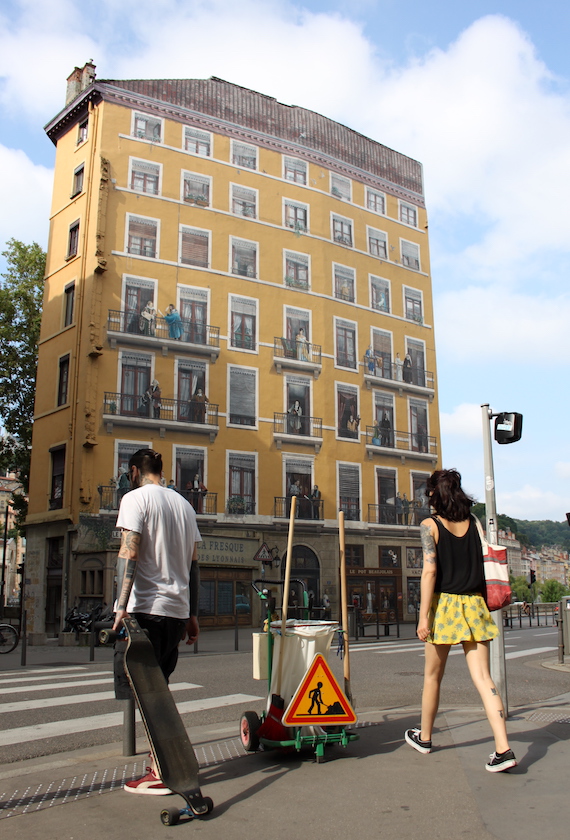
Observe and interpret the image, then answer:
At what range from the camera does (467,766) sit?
4438mm

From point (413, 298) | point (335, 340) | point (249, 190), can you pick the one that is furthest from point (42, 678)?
point (413, 298)

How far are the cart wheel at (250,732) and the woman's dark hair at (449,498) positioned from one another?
6.16 feet

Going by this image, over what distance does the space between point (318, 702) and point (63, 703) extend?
4327 mm

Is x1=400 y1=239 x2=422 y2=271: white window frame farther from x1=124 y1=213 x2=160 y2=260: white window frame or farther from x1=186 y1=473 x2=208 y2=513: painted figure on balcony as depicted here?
x1=186 y1=473 x2=208 y2=513: painted figure on balcony

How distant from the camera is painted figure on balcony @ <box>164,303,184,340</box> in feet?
96.3

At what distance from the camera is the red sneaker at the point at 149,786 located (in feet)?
13.0

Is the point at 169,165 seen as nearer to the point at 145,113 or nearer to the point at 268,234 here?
the point at 145,113

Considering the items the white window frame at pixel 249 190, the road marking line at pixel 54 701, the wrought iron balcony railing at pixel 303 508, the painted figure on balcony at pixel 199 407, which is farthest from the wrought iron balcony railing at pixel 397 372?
the road marking line at pixel 54 701

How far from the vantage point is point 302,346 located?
32625mm

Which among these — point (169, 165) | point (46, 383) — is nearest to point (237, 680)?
point (46, 383)

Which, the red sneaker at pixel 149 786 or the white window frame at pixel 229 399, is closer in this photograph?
the red sneaker at pixel 149 786

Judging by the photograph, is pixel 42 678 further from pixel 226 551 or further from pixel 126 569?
pixel 226 551

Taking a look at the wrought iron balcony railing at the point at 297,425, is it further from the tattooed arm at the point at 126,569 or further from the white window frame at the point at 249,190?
the tattooed arm at the point at 126,569

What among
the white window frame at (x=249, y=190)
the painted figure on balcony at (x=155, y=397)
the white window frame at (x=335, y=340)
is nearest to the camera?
the painted figure on balcony at (x=155, y=397)
